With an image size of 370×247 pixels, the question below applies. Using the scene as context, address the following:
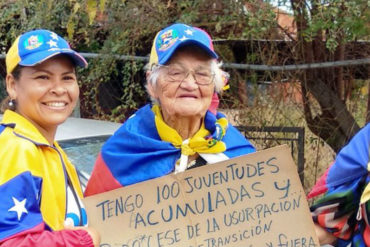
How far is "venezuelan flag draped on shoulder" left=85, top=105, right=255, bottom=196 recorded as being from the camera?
236 cm

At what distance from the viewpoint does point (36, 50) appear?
213 cm

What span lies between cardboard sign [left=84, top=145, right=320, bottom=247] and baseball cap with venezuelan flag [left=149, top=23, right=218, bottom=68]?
48 centimetres

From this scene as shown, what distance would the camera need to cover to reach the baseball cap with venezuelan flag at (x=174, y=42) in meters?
2.23

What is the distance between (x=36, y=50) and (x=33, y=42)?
0.06 metres

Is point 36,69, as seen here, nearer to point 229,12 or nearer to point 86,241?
point 86,241

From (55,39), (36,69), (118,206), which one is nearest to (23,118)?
(36,69)

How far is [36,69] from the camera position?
2.15 metres

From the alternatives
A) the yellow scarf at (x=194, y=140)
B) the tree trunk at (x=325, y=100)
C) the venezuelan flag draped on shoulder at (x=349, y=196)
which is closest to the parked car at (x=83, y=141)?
the yellow scarf at (x=194, y=140)

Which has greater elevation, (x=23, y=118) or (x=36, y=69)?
(x=36, y=69)

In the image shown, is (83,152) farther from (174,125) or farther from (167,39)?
(167,39)

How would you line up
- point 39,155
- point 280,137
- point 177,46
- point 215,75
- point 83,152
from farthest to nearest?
1. point 280,137
2. point 83,152
3. point 215,75
4. point 177,46
5. point 39,155

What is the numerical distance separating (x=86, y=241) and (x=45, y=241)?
0.51 feet

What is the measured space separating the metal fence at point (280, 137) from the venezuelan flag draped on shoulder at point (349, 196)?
254cm

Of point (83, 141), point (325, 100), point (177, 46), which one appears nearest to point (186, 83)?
point (177, 46)
